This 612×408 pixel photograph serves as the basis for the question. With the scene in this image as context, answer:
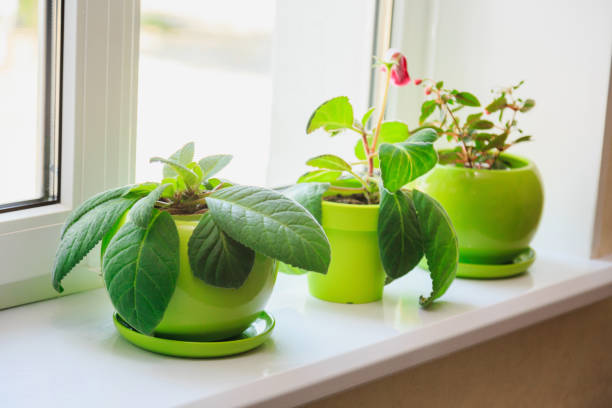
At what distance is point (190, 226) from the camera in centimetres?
65

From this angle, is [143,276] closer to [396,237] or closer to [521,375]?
[396,237]

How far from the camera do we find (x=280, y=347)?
0.72 m

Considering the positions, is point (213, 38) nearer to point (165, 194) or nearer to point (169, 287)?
point (165, 194)

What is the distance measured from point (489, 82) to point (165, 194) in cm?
69

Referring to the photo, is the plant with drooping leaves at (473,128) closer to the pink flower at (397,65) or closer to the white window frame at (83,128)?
the pink flower at (397,65)

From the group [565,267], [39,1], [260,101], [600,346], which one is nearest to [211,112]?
[260,101]

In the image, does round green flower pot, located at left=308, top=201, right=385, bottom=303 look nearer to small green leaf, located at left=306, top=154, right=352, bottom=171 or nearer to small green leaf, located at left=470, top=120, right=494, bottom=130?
small green leaf, located at left=306, top=154, right=352, bottom=171

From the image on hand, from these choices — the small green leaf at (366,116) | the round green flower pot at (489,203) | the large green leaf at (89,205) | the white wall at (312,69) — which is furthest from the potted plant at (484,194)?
the large green leaf at (89,205)

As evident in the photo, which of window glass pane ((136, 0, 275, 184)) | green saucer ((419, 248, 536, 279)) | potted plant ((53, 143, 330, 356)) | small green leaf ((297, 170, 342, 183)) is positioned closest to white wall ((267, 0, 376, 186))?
window glass pane ((136, 0, 275, 184))

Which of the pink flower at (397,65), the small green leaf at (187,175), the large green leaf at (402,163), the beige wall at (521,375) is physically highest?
the pink flower at (397,65)

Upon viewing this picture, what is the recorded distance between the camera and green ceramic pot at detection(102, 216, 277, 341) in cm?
64

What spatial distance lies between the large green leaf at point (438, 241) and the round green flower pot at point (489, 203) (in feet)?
0.45

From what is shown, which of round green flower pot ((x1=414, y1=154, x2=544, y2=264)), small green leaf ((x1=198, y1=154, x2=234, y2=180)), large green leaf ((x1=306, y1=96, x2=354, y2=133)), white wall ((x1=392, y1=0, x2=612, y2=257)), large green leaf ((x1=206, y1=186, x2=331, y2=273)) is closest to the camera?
large green leaf ((x1=206, y1=186, x2=331, y2=273))

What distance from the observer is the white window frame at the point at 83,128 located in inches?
29.3
